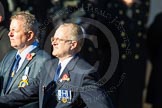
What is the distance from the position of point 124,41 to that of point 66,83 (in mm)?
1580

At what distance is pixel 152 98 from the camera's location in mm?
5086

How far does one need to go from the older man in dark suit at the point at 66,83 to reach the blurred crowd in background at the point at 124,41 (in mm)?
1053

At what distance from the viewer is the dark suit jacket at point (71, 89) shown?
3.22 meters

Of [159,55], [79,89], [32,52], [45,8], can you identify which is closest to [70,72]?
[79,89]

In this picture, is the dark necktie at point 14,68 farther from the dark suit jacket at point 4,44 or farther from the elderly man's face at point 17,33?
the dark suit jacket at point 4,44

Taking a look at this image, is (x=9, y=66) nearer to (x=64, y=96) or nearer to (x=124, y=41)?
(x=64, y=96)

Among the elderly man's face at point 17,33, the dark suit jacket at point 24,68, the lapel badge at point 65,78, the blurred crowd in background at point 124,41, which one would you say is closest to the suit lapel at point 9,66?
the dark suit jacket at point 24,68

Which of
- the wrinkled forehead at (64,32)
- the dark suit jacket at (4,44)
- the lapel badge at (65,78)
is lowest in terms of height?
the lapel badge at (65,78)

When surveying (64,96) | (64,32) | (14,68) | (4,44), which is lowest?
(64,96)

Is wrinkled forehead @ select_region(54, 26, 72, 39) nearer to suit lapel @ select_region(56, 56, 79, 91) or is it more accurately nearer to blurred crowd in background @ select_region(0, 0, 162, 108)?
suit lapel @ select_region(56, 56, 79, 91)

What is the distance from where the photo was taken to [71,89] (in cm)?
332

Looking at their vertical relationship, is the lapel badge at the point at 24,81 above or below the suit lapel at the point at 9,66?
below

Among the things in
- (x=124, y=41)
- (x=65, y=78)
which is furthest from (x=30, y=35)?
(x=124, y=41)

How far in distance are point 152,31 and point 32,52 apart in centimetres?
148
